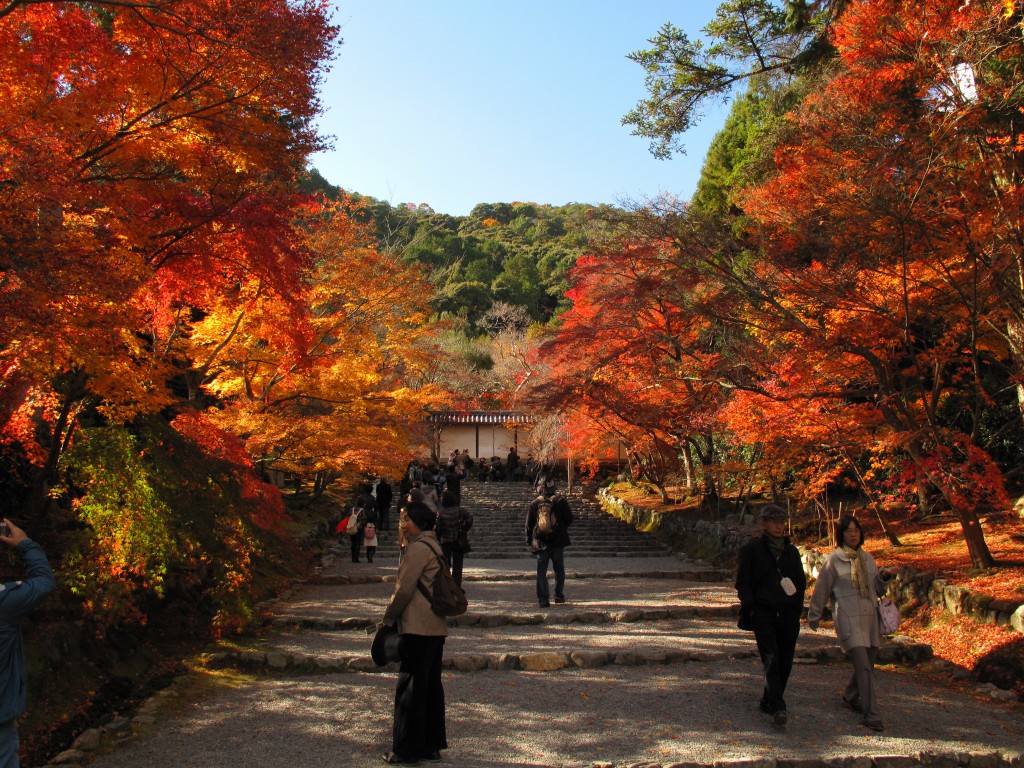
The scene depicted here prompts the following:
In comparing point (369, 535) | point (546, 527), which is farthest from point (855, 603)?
point (369, 535)

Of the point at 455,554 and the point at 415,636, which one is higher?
the point at 415,636

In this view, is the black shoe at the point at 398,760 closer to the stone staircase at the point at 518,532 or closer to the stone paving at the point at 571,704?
the stone paving at the point at 571,704

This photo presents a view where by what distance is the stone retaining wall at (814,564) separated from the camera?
7.42 meters

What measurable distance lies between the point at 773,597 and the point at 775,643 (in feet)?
1.06

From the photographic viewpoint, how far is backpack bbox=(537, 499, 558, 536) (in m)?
9.23

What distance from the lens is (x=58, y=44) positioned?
22.6 feet

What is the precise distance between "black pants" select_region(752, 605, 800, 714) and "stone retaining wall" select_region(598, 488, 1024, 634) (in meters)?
2.94

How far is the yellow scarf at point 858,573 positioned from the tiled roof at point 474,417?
26581 mm

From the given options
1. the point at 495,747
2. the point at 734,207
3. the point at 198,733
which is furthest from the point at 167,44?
the point at 734,207

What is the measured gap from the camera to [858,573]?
507 cm

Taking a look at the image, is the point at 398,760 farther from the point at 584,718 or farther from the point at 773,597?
the point at 773,597

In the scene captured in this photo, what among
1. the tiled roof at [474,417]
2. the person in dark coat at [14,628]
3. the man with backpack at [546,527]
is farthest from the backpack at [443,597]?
the tiled roof at [474,417]

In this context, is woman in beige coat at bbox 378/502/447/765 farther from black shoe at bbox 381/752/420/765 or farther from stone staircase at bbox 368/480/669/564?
stone staircase at bbox 368/480/669/564

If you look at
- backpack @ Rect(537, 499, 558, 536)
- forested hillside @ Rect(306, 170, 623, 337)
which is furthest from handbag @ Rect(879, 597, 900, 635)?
forested hillside @ Rect(306, 170, 623, 337)
